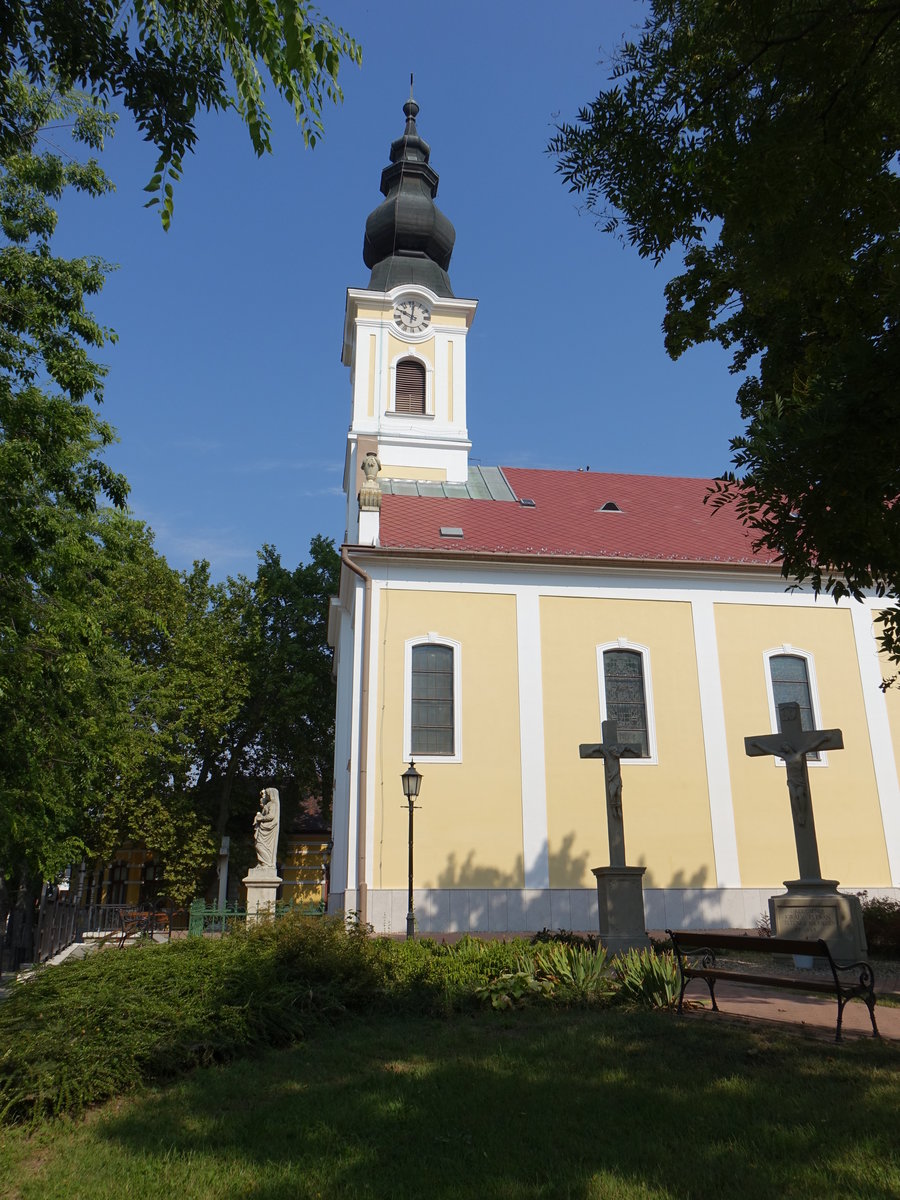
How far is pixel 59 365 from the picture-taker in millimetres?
8938

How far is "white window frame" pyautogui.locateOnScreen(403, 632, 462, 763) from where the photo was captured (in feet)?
59.3

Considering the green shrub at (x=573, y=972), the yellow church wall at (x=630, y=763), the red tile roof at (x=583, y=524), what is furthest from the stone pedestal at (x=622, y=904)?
the red tile roof at (x=583, y=524)

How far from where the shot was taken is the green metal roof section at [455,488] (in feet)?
80.6

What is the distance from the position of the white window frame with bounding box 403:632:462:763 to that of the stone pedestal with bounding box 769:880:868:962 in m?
7.77

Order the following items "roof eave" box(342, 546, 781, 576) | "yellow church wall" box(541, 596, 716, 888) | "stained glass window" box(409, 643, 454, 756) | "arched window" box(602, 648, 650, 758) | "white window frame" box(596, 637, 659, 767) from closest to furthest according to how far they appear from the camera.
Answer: "yellow church wall" box(541, 596, 716, 888)
"stained glass window" box(409, 643, 454, 756)
"white window frame" box(596, 637, 659, 767)
"roof eave" box(342, 546, 781, 576)
"arched window" box(602, 648, 650, 758)

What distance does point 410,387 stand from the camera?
2811cm

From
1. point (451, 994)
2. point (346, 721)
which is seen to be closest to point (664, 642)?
point (346, 721)

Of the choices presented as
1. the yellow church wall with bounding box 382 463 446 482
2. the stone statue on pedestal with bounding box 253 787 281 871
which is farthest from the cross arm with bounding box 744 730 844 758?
the yellow church wall with bounding box 382 463 446 482

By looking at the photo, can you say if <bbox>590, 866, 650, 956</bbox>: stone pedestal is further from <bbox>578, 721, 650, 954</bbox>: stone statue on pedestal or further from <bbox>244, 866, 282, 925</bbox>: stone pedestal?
<bbox>244, 866, 282, 925</bbox>: stone pedestal

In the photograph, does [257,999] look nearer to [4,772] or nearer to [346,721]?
[4,772]

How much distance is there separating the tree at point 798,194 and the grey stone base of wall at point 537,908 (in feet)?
41.6

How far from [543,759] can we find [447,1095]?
12659mm

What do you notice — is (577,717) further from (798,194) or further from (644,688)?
(798,194)

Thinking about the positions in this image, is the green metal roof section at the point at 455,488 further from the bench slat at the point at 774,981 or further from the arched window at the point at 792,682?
the bench slat at the point at 774,981
